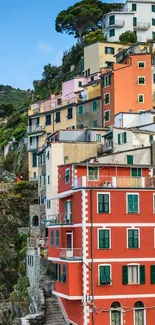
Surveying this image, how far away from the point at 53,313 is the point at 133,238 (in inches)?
335

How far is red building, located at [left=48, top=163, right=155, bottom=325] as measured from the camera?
43.3 meters

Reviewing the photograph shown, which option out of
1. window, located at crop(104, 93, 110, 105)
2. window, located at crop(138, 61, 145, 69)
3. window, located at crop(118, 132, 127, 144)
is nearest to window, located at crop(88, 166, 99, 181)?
window, located at crop(118, 132, 127, 144)

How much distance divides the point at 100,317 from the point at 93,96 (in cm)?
3766

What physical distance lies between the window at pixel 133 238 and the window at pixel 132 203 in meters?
1.39

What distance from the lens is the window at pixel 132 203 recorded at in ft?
148

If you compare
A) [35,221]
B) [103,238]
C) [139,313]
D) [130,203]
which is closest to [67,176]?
[130,203]

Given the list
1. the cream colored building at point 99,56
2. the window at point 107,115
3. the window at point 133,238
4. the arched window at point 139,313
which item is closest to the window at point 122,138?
the window at point 107,115

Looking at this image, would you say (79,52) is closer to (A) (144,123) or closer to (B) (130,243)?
(A) (144,123)

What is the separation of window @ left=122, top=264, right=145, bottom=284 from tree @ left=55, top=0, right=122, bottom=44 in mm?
65272

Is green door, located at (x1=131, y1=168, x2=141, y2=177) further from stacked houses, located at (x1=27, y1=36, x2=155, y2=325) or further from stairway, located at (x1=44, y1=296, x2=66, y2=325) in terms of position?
stairway, located at (x1=44, y1=296, x2=66, y2=325)

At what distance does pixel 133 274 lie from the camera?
1750 inches

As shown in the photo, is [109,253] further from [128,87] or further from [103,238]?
[128,87]

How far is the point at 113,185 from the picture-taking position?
45.4 meters

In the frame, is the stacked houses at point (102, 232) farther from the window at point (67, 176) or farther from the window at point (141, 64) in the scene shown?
the window at point (141, 64)
